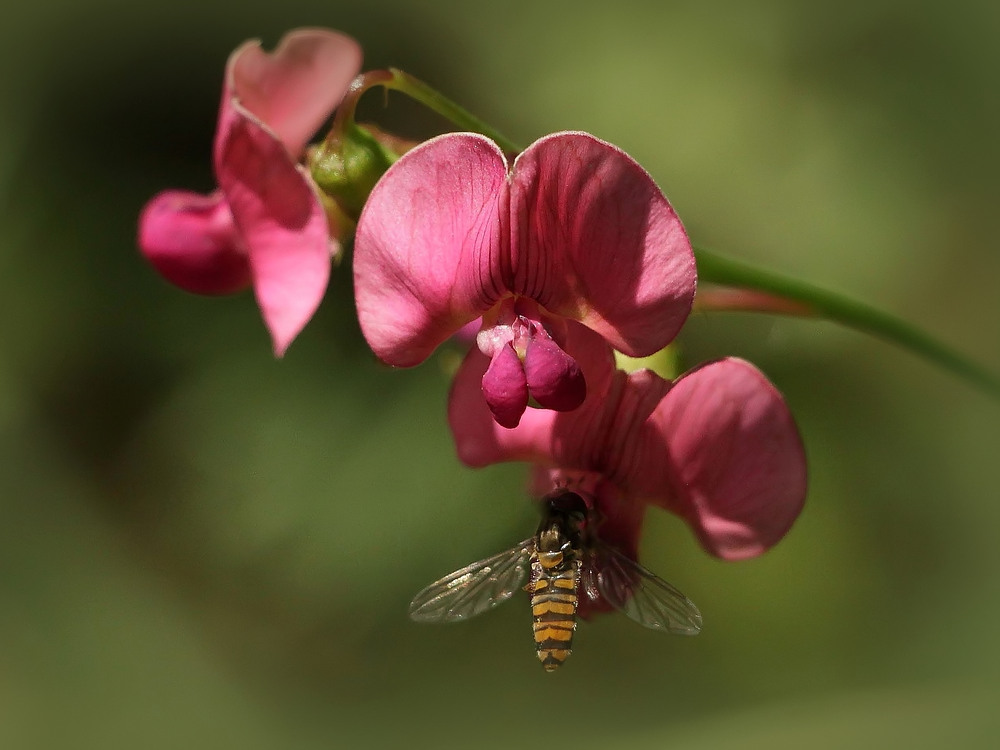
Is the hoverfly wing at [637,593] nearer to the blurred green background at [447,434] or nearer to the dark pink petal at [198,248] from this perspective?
the dark pink petal at [198,248]

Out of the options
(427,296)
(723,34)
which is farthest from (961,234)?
(427,296)

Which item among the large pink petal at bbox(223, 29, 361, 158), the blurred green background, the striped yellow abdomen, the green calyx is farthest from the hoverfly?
the blurred green background

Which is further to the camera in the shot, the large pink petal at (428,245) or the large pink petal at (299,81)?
the large pink petal at (299,81)

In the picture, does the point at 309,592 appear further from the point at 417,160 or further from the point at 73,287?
the point at 417,160

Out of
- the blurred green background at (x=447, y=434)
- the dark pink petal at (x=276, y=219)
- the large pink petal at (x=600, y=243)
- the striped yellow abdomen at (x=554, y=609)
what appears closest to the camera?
the large pink petal at (x=600, y=243)

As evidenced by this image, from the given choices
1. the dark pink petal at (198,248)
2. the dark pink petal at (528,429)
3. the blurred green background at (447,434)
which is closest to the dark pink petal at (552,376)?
the dark pink petal at (528,429)

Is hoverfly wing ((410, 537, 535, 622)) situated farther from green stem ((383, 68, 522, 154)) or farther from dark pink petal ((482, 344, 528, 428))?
green stem ((383, 68, 522, 154))
